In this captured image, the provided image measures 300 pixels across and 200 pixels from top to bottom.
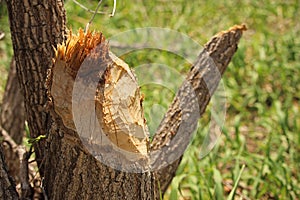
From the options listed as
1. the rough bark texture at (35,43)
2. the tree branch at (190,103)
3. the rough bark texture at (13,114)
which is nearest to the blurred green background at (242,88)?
the tree branch at (190,103)

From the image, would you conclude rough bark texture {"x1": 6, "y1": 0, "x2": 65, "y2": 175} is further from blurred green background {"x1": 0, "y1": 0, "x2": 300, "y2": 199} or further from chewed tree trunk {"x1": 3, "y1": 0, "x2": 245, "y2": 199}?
blurred green background {"x1": 0, "y1": 0, "x2": 300, "y2": 199}

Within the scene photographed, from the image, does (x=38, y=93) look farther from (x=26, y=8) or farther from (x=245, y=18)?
(x=245, y=18)

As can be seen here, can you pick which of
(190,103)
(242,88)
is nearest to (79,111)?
(190,103)

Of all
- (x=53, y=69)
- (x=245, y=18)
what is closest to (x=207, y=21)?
(x=245, y=18)

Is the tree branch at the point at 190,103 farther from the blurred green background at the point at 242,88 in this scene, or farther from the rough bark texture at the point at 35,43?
the rough bark texture at the point at 35,43

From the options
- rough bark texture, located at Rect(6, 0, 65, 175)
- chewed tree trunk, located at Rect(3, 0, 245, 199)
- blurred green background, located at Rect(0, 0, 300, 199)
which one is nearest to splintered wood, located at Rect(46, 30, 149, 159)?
chewed tree trunk, located at Rect(3, 0, 245, 199)

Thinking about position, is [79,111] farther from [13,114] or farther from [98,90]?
[13,114]

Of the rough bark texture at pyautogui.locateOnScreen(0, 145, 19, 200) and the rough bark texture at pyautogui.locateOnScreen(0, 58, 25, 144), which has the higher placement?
the rough bark texture at pyautogui.locateOnScreen(0, 58, 25, 144)
